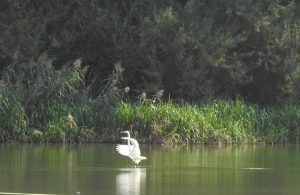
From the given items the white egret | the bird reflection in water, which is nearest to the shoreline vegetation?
the white egret

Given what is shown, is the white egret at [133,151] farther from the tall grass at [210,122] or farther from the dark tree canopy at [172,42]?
the dark tree canopy at [172,42]

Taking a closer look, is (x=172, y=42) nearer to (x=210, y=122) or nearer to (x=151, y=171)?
(x=210, y=122)

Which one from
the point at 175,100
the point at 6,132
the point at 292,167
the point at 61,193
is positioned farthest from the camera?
the point at 175,100

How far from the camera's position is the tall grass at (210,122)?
3189 cm

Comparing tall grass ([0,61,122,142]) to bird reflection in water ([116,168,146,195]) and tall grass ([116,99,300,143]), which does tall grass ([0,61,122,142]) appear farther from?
bird reflection in water ([116,168,146,195])

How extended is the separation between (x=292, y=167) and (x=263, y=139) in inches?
428

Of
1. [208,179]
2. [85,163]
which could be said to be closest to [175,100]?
[85,163]

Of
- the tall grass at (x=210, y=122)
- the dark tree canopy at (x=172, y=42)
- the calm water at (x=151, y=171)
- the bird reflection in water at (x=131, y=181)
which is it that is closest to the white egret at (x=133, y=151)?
the calm water at (x=151, y=171)

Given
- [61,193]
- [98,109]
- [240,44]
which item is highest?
[240,44]

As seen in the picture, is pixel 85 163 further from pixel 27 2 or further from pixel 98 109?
pixel 27 2

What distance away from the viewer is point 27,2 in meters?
36.9

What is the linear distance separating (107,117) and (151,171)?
11181mm

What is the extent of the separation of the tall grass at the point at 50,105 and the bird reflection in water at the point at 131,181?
9.77 m

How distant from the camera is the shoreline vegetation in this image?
3116 centimetres
